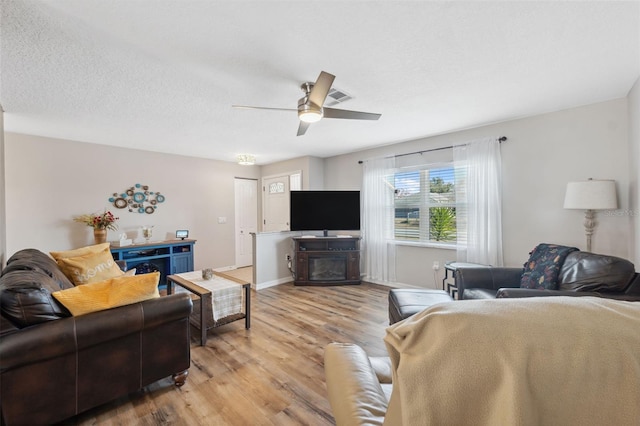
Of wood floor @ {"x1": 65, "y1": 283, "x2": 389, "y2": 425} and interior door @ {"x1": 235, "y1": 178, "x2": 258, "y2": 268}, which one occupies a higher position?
interior door @ {"x1": 235, "y1": 178, "x2": 258, "y2": 268}

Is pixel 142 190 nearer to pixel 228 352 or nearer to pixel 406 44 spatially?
pixel 228 352

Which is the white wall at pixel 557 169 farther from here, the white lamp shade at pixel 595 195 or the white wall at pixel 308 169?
the white wall at pixel 308 169

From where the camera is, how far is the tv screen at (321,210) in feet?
15.6

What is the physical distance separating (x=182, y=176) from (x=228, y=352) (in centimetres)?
387

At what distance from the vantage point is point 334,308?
11.6 feet

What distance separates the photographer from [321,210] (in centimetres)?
478

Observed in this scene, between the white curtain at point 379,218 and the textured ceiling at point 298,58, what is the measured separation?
1.37 metres

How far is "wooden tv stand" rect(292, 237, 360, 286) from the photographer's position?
4.67 metres

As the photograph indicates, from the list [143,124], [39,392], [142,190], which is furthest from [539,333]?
[142,190]

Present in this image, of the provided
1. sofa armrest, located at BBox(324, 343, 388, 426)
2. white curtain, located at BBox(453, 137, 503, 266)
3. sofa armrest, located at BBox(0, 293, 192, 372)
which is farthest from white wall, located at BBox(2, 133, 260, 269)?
sofa armrest, located at BBox(324, 343, 388, 426)

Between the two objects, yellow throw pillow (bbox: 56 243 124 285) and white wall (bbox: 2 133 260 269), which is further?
white wall (bbox: 2 133 260 269)

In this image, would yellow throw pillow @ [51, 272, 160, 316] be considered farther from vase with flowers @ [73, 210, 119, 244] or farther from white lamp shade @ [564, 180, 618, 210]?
white lamp shade @ [564, 180, 618, 210]

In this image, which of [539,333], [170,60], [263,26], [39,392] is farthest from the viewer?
[170,60]

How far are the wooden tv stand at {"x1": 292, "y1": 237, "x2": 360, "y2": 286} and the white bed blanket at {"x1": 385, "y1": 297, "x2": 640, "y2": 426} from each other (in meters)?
4.15
